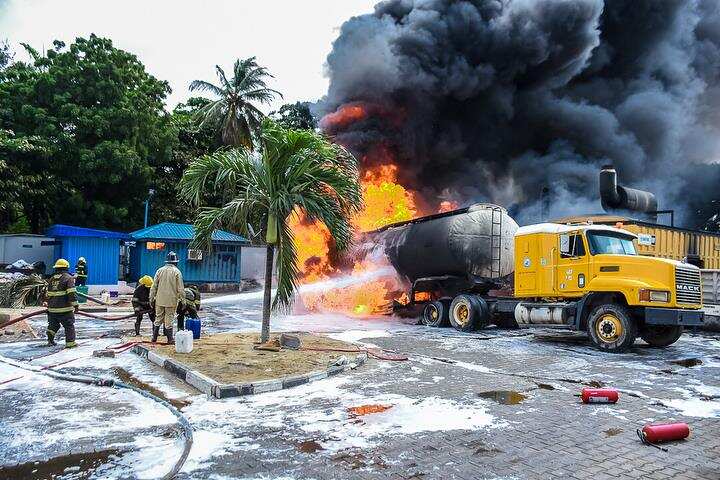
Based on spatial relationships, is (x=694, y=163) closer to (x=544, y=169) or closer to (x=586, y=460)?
(x=544, y=169)

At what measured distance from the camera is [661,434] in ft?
17.4

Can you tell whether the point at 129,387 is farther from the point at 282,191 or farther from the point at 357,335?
the point at 357,335

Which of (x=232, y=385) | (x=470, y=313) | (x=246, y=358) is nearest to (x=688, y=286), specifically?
(x=470, y=313)

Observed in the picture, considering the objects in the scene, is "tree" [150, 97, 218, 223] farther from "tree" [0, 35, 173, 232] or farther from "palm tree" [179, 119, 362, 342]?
"palm tree" [179, 119, 362, 342]

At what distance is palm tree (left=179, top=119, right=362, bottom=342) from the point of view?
1039 centimetres

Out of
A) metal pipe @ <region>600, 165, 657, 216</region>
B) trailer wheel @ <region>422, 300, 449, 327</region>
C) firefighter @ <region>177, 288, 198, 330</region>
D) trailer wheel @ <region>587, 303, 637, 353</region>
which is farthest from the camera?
metal pipe @ <region>600, 165, 657, 216</region>

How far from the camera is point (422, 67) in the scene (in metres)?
26.3

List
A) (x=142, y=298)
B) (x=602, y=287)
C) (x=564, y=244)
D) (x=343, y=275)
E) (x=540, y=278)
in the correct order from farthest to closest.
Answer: (x=343, y=275) → (x=540, y=278) → (x=564, y=244) → (x=142, y=298) → (x=602, y=287)

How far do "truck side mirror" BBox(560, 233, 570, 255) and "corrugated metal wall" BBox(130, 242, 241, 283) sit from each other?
19.7m

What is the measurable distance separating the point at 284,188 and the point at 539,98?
25.0m

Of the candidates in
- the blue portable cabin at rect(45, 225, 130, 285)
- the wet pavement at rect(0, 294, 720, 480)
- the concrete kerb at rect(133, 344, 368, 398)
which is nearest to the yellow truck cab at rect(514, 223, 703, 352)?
the wet pavement at rect(0, 294, 720, 480)

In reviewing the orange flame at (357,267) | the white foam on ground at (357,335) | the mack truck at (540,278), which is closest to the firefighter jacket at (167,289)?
the white foam on ground at (357,335)

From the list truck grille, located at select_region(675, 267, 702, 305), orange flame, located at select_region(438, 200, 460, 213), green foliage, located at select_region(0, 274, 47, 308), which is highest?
orange flame, located at select_region(438, 200, 460, 213)

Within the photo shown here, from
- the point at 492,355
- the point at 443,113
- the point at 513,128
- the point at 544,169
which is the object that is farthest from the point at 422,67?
the point at 492,355
